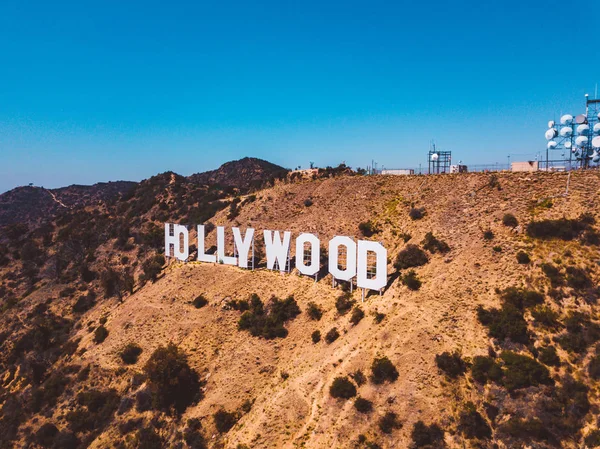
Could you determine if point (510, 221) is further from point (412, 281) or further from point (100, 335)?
point (100, 335)

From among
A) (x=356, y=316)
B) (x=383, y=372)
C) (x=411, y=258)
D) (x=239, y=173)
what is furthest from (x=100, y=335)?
(x=239, y=173)

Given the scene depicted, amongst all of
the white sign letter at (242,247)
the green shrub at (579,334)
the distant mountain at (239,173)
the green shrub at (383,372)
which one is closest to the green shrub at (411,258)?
the green shrub at (383,372)

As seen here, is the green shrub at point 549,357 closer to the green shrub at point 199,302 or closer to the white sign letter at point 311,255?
A: the white sign letter at point 311,255

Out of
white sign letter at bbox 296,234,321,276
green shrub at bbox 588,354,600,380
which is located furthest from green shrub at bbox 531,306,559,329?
white sign letter at bbox 296,234,321,276

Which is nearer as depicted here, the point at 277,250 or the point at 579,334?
the point at 579,334

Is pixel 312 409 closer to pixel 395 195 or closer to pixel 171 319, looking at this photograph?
pixel 171 319

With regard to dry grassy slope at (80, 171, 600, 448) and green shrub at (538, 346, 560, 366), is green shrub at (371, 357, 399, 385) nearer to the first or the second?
dry grassy slope at (80, 171, 600, 448)

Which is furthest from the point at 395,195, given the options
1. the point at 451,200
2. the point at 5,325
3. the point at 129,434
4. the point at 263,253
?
the point at 5,325
